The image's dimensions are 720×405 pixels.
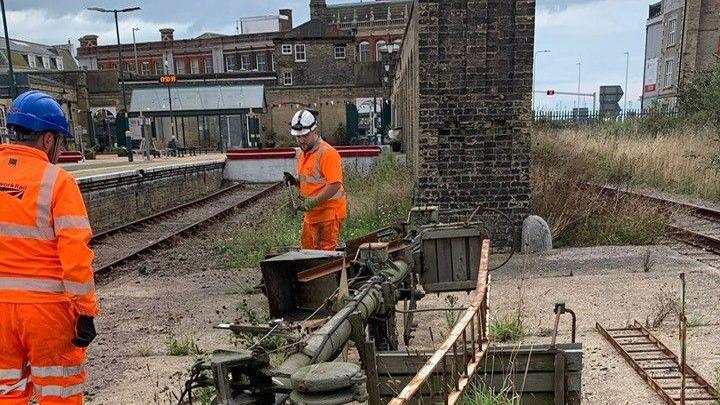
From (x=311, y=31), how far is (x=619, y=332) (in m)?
50.8

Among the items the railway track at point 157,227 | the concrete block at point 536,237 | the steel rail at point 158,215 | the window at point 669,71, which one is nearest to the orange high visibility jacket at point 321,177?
the concrete block at point 536,237

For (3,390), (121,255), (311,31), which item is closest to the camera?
(3,390)

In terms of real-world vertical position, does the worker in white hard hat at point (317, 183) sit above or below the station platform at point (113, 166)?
above

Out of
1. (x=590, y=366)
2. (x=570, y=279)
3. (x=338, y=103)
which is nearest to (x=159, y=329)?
(x=590, y=366)

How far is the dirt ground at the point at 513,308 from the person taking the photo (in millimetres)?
3961

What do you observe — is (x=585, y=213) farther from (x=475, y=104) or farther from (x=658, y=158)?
(x=658, y=158)

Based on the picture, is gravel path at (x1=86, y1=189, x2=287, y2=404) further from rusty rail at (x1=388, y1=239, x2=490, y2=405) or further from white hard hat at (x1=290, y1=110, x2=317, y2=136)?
white hard hat at (x1=290, y1=110, x2=317, y2=136)

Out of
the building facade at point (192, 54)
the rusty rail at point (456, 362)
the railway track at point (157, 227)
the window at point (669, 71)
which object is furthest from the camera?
the building facade at point (192, 54)

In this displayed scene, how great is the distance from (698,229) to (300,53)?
151 ft

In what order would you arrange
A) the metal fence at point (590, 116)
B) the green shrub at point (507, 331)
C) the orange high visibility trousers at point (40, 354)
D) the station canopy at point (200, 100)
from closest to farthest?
the orange high visibility trousers at point (40, 354)
the green shrub at point (507, 331)
the metal fence at point (590, 116)
the station canopy at point (200, 100)

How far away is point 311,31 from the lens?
51.8 m

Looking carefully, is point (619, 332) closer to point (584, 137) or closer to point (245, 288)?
point (245, 288)

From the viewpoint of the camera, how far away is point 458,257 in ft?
15.5

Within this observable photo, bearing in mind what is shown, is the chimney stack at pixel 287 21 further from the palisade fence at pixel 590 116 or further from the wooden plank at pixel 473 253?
the wooden plank at pixel 473 253
